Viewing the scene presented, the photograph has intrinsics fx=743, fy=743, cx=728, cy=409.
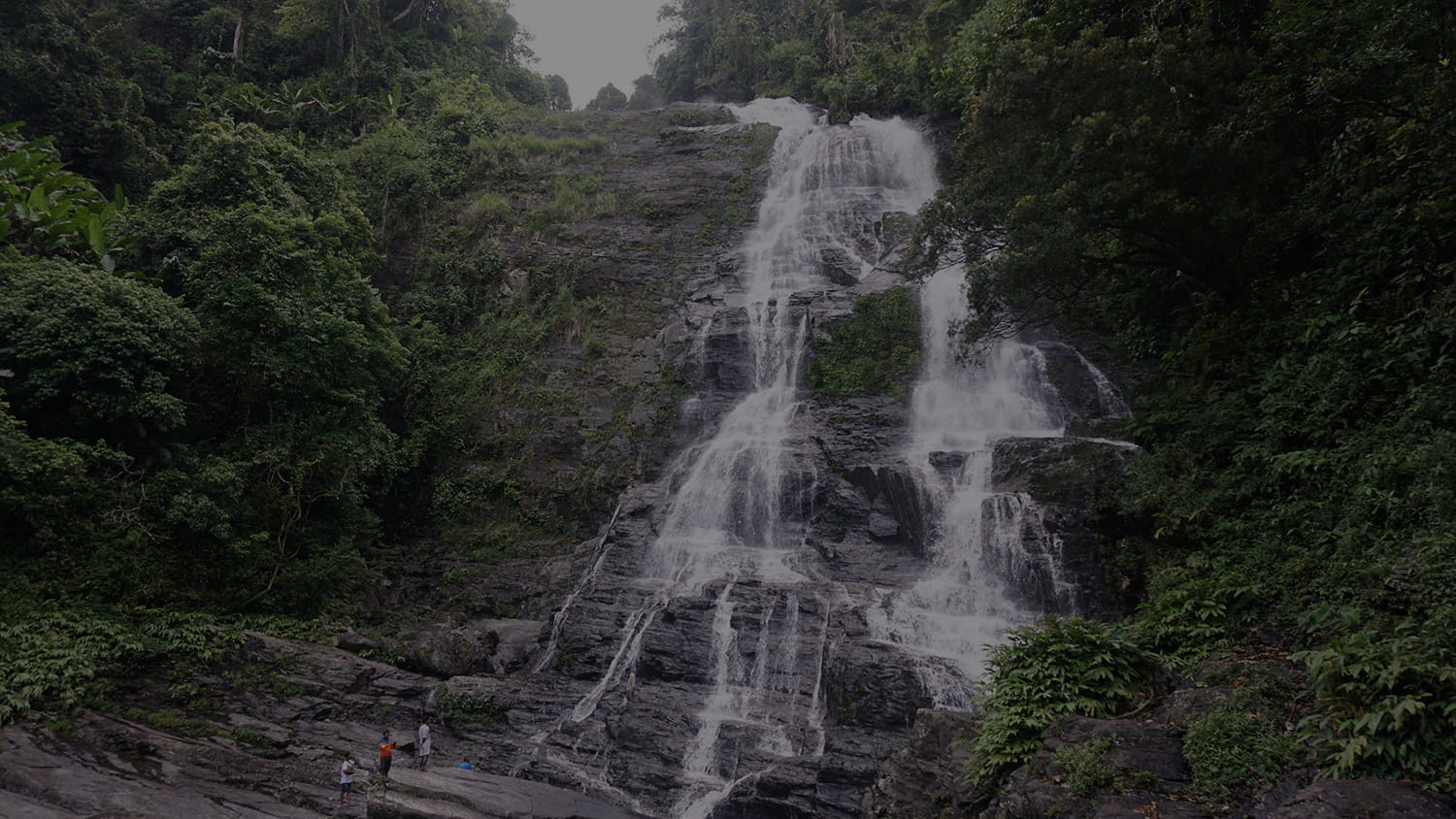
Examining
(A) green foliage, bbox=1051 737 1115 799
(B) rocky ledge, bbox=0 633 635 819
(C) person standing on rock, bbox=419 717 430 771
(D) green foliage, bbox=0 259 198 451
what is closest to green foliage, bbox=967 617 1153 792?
(A) green foliage, bbox=1051 737 1115 799

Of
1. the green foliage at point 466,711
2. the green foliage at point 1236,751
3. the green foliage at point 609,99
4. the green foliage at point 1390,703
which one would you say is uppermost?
the green foliage at point 609,99

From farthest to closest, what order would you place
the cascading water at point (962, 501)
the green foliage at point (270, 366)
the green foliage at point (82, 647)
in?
the green foliage at point (270, 366)
the cascading water at point (962, 501)
the green foliage at point (82, 647)

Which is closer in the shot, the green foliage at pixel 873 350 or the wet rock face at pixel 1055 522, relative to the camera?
the wet rock face at pixel 1055 522

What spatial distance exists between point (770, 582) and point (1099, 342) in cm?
1008

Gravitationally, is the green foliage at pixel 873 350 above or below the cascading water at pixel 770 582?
above

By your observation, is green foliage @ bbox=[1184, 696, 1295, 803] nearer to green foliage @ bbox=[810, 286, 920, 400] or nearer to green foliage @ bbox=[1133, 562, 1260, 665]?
green foliage @ bbox=[1133, 562, 1260, 665]

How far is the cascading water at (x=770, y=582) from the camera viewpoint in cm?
1154

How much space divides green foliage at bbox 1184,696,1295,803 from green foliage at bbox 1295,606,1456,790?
12.9 inches

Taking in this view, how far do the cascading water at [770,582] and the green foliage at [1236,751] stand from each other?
454cm

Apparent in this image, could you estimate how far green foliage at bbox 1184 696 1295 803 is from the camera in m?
6.13

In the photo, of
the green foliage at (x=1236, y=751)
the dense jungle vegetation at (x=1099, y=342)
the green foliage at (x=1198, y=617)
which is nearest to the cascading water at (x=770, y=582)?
the dense jungle vegetation at (x=1099, y=342)

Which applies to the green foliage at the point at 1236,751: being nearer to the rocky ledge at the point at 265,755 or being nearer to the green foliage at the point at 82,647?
the rocky ledge at the point at 265,755

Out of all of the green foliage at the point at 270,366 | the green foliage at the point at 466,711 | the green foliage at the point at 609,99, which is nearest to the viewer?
the green foliage at the point at 466,711

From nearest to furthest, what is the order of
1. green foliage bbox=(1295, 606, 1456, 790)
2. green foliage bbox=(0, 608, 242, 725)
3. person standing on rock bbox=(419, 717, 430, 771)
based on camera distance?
green foliage bbox=(1295, 606, 1456, 790) → green foliage bbox=(0, 608, 242, 725) → person standing on rock bbox=(419, 717, 430, 771)
